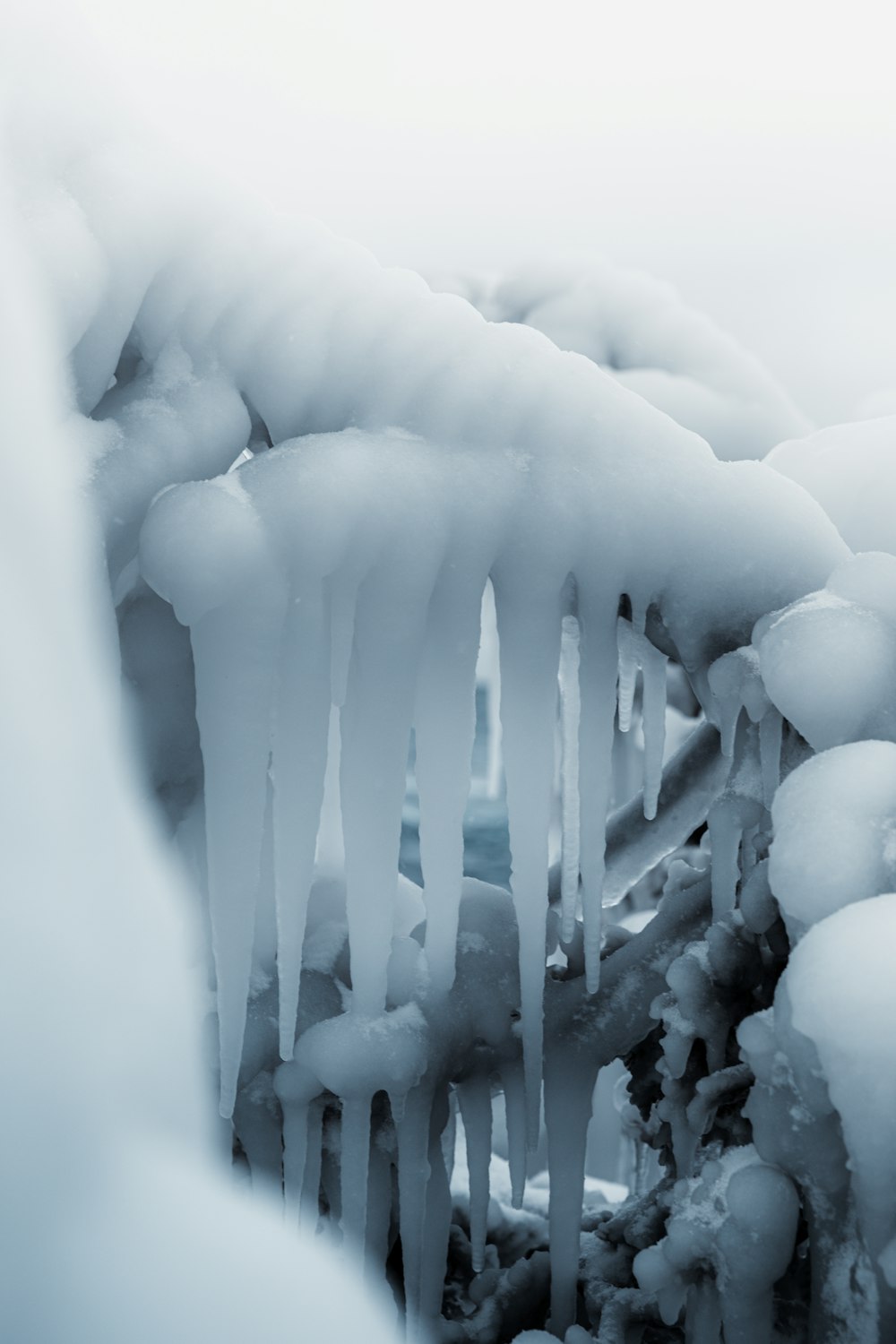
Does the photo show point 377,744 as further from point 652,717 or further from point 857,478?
point 857,478

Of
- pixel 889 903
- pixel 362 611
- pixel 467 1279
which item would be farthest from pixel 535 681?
pixel 467 1279

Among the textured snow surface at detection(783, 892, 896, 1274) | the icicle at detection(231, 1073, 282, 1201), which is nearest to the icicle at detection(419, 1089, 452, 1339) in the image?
the icicle at detection(231, 1073, 282, 1201)

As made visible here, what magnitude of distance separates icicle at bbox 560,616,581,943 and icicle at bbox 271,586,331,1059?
19.4 inches

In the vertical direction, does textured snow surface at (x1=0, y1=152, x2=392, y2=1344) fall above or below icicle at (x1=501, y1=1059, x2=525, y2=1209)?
above

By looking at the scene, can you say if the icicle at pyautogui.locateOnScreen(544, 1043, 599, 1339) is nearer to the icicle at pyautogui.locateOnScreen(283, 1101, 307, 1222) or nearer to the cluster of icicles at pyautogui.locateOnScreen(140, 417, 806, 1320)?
the cluster of icicles at pyautogui.locateOnScreen(140, 417, 806, 1320)

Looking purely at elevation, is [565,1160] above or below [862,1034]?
below

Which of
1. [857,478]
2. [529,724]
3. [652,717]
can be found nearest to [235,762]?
[529,724]

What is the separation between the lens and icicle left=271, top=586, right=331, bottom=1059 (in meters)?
1.68

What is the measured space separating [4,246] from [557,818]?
467 cm

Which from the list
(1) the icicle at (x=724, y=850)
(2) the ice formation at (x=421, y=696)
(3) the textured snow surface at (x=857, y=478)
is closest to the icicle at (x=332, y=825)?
(2) the ice formation at (x=421, y=696)

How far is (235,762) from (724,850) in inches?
32.2

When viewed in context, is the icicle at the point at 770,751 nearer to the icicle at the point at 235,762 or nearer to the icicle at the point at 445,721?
the icicle at the point at 445,721

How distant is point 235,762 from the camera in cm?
163

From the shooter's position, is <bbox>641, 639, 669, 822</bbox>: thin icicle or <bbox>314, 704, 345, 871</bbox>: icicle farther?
<bbox>314, 704, 345, 871</bbox>: icicle
